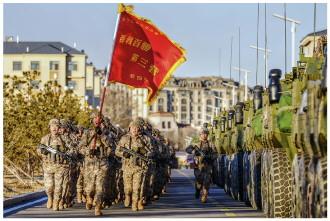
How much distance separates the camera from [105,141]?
86.3 feet

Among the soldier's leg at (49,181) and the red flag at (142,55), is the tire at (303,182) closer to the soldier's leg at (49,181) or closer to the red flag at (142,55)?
the red flag at (142,55)

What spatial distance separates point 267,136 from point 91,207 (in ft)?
18.0

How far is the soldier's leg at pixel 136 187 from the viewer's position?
27.5 m

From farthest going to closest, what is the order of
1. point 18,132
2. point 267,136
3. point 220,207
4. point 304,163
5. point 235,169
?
point 18,132 < point 235,169 < point 220,207 < point 267,136 < point 304,163

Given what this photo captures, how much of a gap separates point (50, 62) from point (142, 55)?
132m

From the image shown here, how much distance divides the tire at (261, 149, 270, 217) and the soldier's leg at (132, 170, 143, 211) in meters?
3.45

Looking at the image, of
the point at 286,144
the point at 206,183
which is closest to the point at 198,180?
the point at 206,183

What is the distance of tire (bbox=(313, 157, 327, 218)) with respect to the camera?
1605cm

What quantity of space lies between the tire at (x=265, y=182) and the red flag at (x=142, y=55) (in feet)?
9.77

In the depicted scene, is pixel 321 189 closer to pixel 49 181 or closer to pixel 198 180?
pixel 49 181

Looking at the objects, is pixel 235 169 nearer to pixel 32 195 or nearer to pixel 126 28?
pixel 32 195

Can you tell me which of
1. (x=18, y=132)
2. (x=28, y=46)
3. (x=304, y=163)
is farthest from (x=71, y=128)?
(x=28, y=46)

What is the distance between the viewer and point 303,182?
17703 mm

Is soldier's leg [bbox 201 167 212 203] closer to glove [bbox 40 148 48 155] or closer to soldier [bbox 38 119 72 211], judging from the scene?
soldier [bbox 38 119 72 211]
